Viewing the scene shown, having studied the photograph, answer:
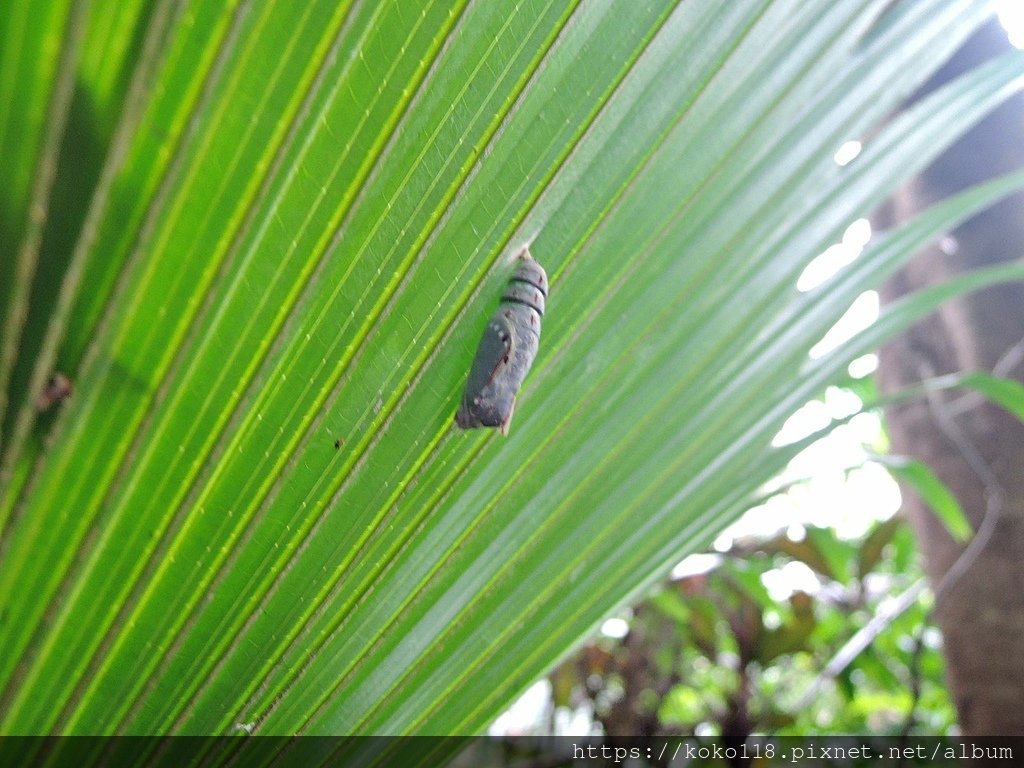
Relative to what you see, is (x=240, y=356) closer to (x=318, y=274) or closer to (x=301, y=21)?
(x=318, y=274)

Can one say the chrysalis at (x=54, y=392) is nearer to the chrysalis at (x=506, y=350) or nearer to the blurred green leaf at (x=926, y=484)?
the chrysalis at (x=506, y=350)

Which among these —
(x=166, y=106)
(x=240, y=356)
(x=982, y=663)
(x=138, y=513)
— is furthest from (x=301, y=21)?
(x=982, y=663)

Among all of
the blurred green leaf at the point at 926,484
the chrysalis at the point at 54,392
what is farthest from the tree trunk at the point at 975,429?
the chrysalis at the point at 54,392

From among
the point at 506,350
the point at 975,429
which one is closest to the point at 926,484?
the point at 975,429

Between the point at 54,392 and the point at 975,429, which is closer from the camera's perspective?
the point at 54,392

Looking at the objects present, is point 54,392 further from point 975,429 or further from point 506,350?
point 975,429
